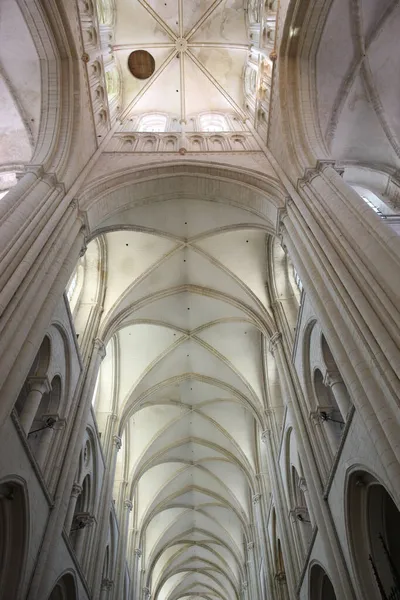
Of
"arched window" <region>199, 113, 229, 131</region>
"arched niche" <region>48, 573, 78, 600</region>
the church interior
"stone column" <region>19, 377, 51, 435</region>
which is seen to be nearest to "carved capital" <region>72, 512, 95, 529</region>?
the church interior

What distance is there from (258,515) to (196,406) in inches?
205

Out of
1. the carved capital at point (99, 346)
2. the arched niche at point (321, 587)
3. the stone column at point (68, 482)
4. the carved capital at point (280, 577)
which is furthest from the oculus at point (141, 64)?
the carved capital at point (280, 577)

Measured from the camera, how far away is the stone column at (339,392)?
9149 millimetres

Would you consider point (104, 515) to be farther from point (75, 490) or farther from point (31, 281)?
point (31, 281)

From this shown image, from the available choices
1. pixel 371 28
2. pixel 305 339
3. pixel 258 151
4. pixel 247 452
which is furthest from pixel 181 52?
pixel 247 452

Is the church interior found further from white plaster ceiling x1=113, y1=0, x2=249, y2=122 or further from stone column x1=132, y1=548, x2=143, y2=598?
stone column x1=132, y1=548, x2=143, y2=598

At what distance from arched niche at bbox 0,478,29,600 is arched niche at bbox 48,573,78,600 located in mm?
2380

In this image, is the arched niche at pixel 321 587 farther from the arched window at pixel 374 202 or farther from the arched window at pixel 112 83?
the arched window at pixel 112 83

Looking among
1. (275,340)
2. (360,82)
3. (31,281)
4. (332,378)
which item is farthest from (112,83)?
(332,378)

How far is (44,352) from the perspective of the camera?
33.5 ft

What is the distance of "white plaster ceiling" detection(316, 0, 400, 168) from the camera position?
12320 mm

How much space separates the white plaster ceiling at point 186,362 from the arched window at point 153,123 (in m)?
4.27

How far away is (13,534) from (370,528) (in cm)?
591

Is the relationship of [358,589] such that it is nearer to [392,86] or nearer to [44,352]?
[44,352]
